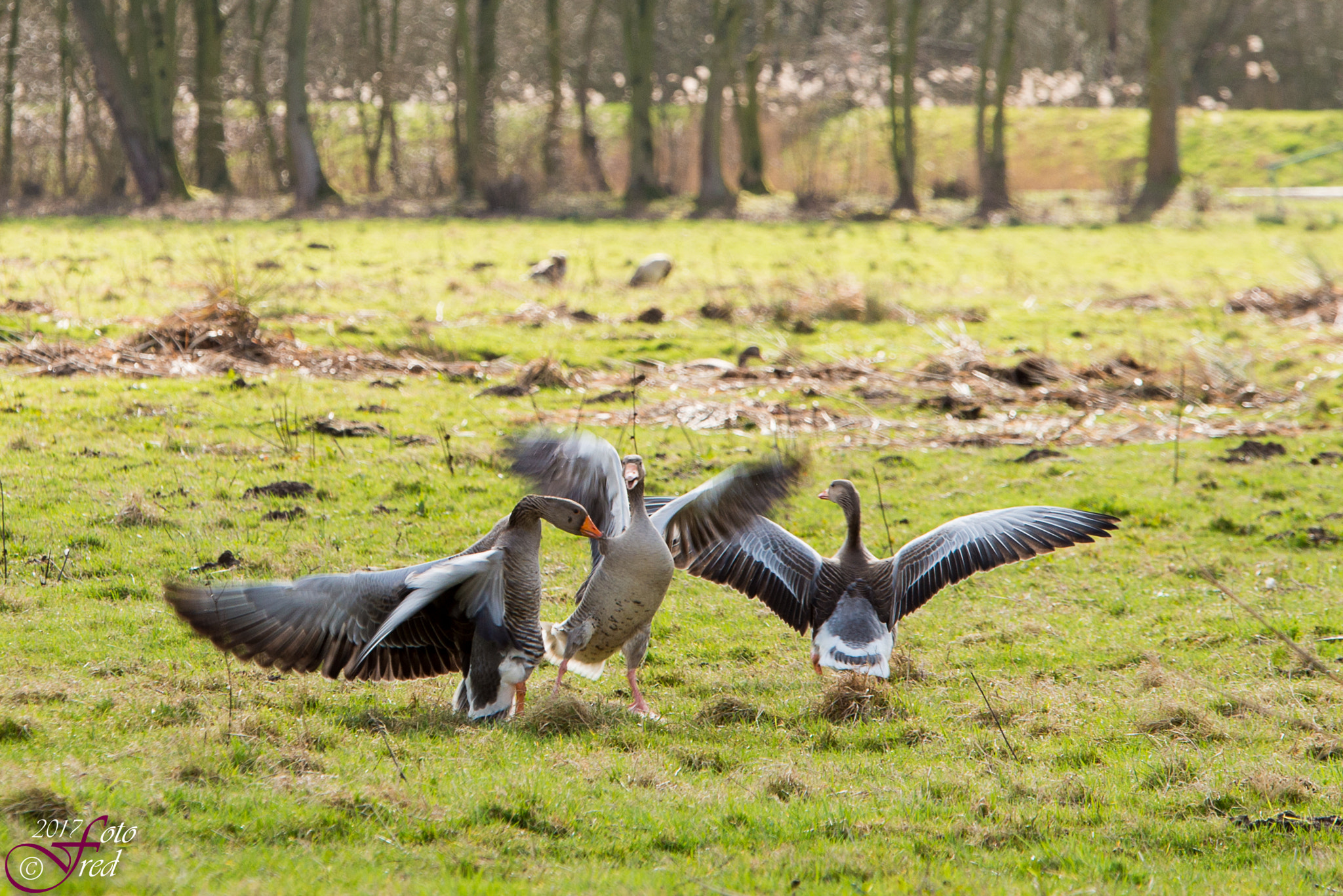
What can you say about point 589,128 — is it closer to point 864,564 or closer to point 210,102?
point 210,102

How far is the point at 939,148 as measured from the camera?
48.8m

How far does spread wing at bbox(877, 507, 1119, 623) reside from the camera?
7207 millimetres

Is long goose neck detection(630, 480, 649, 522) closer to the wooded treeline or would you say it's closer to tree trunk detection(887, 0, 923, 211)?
the wooded treeline

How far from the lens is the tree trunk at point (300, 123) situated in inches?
1241

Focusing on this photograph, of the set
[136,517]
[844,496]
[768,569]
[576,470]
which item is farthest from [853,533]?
[136,517]

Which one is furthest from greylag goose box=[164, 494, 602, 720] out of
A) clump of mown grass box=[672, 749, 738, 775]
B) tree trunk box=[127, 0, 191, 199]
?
tree trunk box=[127, 0, 191, 199]

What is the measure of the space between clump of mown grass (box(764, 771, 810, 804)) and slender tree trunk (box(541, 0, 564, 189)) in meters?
33.2

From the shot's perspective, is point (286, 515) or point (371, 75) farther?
point (371, 75)

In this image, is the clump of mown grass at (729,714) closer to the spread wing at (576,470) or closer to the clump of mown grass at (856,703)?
the clump of mown grass at (856,703)

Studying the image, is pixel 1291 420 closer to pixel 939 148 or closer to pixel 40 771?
pixel 40 771

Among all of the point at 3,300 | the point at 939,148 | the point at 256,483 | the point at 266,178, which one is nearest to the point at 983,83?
the point at 939,148

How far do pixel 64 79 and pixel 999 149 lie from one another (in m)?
27.3

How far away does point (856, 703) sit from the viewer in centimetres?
655

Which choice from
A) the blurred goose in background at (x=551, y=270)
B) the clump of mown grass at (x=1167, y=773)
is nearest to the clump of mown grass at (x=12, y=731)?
the clump of mown grass at (x=1167, y=773)
